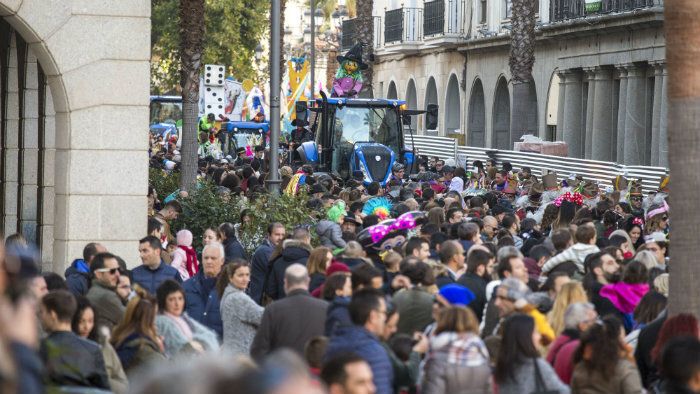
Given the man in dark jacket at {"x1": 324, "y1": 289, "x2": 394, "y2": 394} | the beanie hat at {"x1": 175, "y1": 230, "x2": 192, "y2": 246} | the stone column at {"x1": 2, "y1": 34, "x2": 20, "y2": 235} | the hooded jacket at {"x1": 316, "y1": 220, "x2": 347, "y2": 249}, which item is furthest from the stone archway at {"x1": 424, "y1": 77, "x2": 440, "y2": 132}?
the man in dark jacket at {"x1": 324, "y1": 289, "x2": 394, "y2": 394}

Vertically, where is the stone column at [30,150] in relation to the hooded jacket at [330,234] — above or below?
above

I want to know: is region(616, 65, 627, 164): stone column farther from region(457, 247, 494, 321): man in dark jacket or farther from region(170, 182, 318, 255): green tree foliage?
region(457, 247, 494, 321): man in dark jacket

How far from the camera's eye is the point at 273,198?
18.3m

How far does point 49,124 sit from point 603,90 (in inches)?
890

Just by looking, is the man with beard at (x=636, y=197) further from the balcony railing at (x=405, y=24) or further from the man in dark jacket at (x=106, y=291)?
the balcony railing at (x=405, y=24)

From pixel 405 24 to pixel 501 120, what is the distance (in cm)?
862

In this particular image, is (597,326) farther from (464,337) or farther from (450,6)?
(450,6)

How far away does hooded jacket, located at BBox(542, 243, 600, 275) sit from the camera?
12.2 metres

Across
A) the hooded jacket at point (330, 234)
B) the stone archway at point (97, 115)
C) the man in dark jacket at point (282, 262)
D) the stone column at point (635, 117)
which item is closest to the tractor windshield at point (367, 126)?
the stone column at point (635, 117)

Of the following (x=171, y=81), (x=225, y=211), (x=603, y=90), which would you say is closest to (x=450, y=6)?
(x=603, y=90)

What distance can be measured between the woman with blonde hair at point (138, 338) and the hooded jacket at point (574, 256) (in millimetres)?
4378

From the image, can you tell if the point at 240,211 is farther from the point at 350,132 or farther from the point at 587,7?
the point at 587,7

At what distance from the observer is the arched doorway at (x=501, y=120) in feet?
161

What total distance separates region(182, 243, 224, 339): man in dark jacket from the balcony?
130 feet
